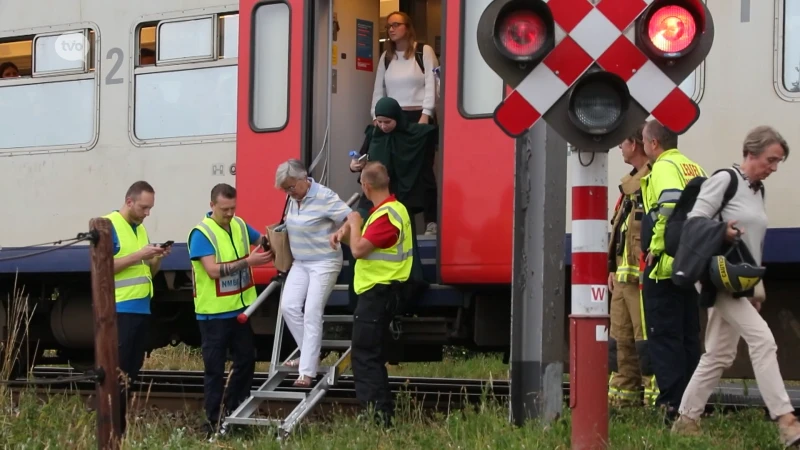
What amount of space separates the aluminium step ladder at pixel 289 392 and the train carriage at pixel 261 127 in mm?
455

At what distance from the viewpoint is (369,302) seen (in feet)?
24.8

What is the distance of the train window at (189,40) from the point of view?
9.12m

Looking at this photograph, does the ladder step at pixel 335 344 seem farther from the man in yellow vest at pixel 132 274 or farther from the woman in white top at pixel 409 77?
the man in yellow vest at pixel 132 274

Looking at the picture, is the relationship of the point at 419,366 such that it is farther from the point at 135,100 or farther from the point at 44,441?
the point at 44,441

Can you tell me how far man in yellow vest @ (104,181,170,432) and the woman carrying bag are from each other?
3.51 metres

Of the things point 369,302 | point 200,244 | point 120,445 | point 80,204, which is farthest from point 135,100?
point 120,445

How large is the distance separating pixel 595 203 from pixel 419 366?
9698 millimetres

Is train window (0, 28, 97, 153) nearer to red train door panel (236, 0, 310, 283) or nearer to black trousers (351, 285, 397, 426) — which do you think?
red train door panel (236, 0, 310, 283)

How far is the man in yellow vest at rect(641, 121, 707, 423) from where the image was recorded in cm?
679

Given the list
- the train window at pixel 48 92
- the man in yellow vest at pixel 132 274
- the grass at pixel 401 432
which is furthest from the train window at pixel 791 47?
the train window at pixel 48 92

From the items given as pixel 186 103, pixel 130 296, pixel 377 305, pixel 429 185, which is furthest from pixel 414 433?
pixel 186 103

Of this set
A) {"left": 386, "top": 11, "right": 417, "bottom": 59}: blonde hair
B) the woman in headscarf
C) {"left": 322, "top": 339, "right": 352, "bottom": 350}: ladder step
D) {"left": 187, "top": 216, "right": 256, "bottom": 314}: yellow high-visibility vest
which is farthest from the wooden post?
{"left": 386, "top": 11, "right": 417, "bottom": 59}: blonde hair

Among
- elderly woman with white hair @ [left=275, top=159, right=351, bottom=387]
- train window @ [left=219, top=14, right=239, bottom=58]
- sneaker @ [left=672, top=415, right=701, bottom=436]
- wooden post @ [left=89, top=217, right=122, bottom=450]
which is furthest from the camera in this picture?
train window @ [left=219, top=14, right=239, bottom=58]

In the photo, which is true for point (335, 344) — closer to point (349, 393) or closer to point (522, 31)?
point (349, 393)
